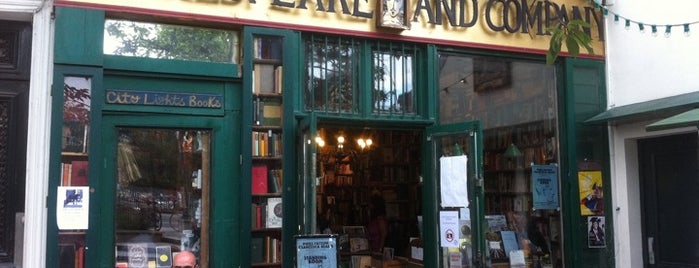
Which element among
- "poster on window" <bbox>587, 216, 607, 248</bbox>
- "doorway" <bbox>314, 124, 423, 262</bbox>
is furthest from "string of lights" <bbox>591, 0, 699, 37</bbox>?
"doorway" <bbox>314, 124, 423, 262</bbox>

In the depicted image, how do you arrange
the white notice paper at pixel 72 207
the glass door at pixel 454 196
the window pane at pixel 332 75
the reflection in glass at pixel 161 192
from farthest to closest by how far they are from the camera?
the window pane at pixel 332 75 < the glass door at pixel 454 196 < the reflection in glass at pixel 161 192 < the white notice paper at pixel 72 207

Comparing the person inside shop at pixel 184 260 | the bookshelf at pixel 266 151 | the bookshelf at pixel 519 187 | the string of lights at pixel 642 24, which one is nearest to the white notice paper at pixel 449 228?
the bookshelf at pixel 519 187

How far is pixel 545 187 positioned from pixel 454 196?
172 centimetres

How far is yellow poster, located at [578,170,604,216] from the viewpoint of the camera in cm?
828

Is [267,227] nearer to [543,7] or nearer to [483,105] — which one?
[483,105]

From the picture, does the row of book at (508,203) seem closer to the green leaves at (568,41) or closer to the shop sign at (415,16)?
the shop sign at (415,16)

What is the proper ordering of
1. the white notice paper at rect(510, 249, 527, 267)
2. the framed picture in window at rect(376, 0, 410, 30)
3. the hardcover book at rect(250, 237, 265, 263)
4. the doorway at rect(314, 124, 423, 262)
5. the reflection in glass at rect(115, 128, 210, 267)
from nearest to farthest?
1. the reflection in glass at rect(115, 128, 210, 267)
2. the hardcover book at rect(250, 237, 265, 263)
3. the framed picture in window at rect(376, 0, 410, 30)
4. the white notice paper at rect(510, 249, 527, 267)
5. the doorway at rect(314, 124, 423, 262)

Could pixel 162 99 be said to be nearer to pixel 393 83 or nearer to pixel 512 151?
pixel 393 83

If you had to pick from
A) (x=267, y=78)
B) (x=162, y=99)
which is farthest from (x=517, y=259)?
(x=162, y=99)

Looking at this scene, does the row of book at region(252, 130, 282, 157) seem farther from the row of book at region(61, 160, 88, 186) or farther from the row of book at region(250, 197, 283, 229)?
the row of book at region(61, 160, 88, 186)

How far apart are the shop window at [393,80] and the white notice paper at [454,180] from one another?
0.77 meters

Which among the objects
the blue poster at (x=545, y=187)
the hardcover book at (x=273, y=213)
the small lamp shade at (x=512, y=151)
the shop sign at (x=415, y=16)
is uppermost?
the shop sign at (x=415, y=16)

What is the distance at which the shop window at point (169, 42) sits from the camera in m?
6.45

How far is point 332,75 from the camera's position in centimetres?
730
